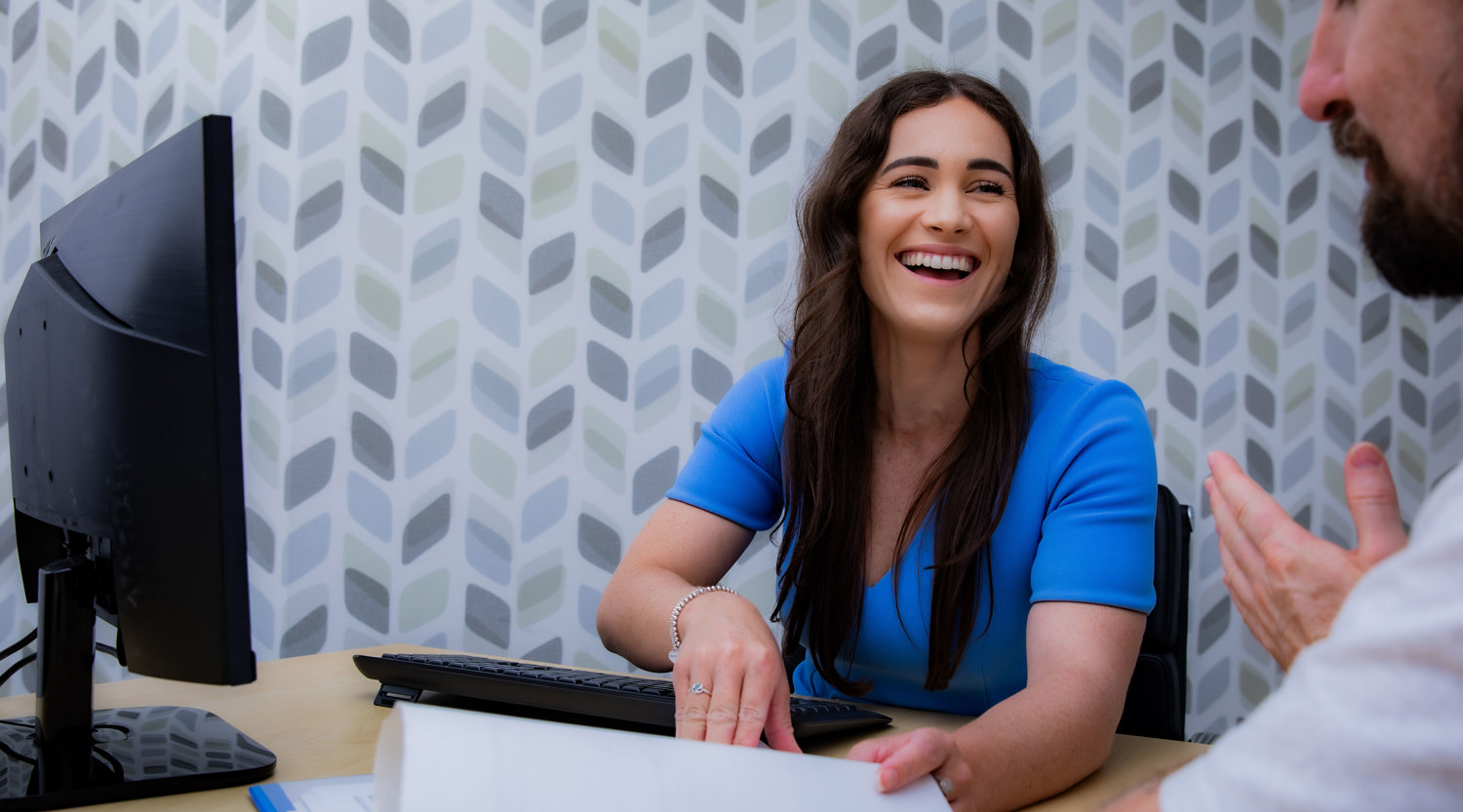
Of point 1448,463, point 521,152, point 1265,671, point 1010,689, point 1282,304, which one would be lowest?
point 1265,671

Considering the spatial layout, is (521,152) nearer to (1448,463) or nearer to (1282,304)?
(1282,304)

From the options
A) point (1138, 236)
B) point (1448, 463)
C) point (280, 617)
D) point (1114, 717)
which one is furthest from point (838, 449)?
point (1448, 463)

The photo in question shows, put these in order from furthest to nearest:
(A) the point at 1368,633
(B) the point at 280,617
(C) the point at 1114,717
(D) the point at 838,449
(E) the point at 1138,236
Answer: (E) the point at 1138,236
(B) the point at 280,617
(D) the point at 838,449
(C) the point at 1114,717
(A) the point at 1368,633

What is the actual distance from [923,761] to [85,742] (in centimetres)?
64

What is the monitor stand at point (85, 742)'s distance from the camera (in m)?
0.71

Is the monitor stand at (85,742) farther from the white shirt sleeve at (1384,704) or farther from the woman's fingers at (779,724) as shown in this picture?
the white shirt sleeve at (1384,704)

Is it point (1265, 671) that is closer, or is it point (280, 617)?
point (280, 617)

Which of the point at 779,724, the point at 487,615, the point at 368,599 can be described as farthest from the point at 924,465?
the point at 368,599

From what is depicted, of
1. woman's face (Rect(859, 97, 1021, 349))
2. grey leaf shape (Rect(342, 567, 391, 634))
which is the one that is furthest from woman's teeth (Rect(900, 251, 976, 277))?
grey leaf shape (Rect(342, 567, 391, 634))

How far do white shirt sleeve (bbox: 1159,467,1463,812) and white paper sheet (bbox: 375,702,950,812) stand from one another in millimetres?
226

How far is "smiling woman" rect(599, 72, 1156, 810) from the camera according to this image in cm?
101

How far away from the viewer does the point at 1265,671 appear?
253 centimetres

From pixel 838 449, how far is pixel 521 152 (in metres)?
1.16

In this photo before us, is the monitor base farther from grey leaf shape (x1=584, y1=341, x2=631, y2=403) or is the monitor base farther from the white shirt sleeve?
grey leaf shape (x1=584, y1=341, x2=631, y2=403)
